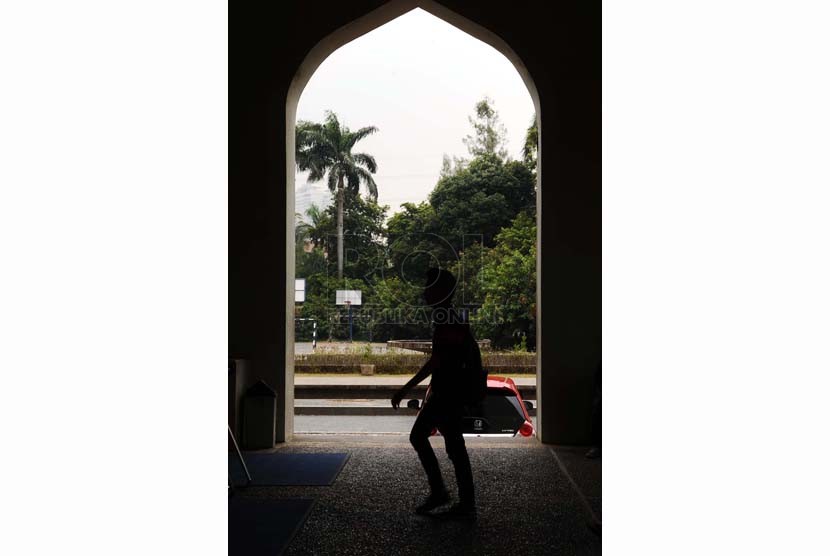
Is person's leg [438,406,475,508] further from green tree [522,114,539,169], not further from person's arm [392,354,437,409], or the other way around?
green tree [522,114,539,169]

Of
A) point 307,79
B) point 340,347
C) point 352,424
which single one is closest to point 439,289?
point 307,79

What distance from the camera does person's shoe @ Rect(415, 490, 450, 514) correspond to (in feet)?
12.6

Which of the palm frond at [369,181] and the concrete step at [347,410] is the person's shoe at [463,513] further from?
the palm frond at [369,181]

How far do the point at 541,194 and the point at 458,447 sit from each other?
276 cm

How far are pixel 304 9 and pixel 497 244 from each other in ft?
44.7

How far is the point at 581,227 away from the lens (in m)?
5.73

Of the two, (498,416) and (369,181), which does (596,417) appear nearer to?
(498,416)

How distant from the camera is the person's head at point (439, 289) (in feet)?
11.8

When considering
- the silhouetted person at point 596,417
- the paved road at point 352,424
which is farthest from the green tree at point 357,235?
the silhouetted person at point 596,417

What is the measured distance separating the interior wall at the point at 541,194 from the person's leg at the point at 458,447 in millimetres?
2176
